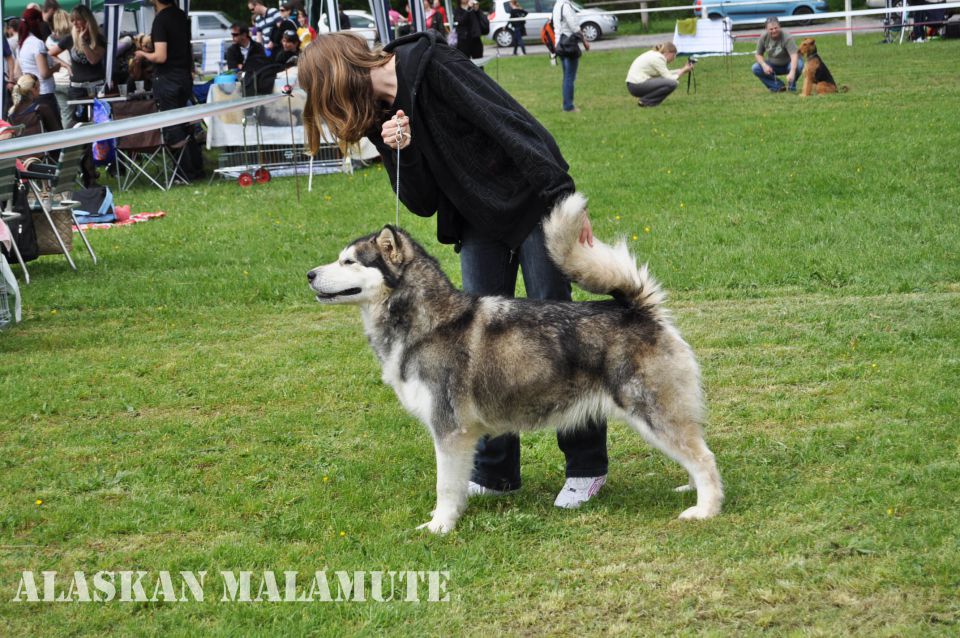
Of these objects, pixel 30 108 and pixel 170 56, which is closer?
pixel 30 108

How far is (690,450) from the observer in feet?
13.2

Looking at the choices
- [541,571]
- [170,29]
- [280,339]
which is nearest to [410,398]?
[541,571]

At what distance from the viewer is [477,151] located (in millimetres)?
4133

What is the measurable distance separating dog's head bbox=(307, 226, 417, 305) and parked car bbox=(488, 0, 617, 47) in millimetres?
29111

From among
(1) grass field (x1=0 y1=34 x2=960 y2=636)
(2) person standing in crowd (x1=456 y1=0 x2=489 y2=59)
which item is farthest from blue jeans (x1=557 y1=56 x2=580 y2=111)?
(1) grass field (x1=0 y1=34 x2=960 y2=636)

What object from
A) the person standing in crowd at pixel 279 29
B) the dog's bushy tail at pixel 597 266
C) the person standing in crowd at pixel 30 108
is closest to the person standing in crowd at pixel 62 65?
the person standing in crowd at pixel 30 108

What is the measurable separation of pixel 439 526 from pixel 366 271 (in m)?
1.09

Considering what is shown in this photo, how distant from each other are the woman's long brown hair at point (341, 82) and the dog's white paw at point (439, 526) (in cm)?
162

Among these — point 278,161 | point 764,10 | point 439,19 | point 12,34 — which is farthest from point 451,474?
point 764,10

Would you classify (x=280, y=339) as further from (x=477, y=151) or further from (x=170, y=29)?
(x=170, y=29)

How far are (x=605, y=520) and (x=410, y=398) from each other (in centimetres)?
95

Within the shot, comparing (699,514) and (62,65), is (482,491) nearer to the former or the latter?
(699,514)

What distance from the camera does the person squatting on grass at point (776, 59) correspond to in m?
17.5

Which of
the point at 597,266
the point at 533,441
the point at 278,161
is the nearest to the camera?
the point at 597,266
